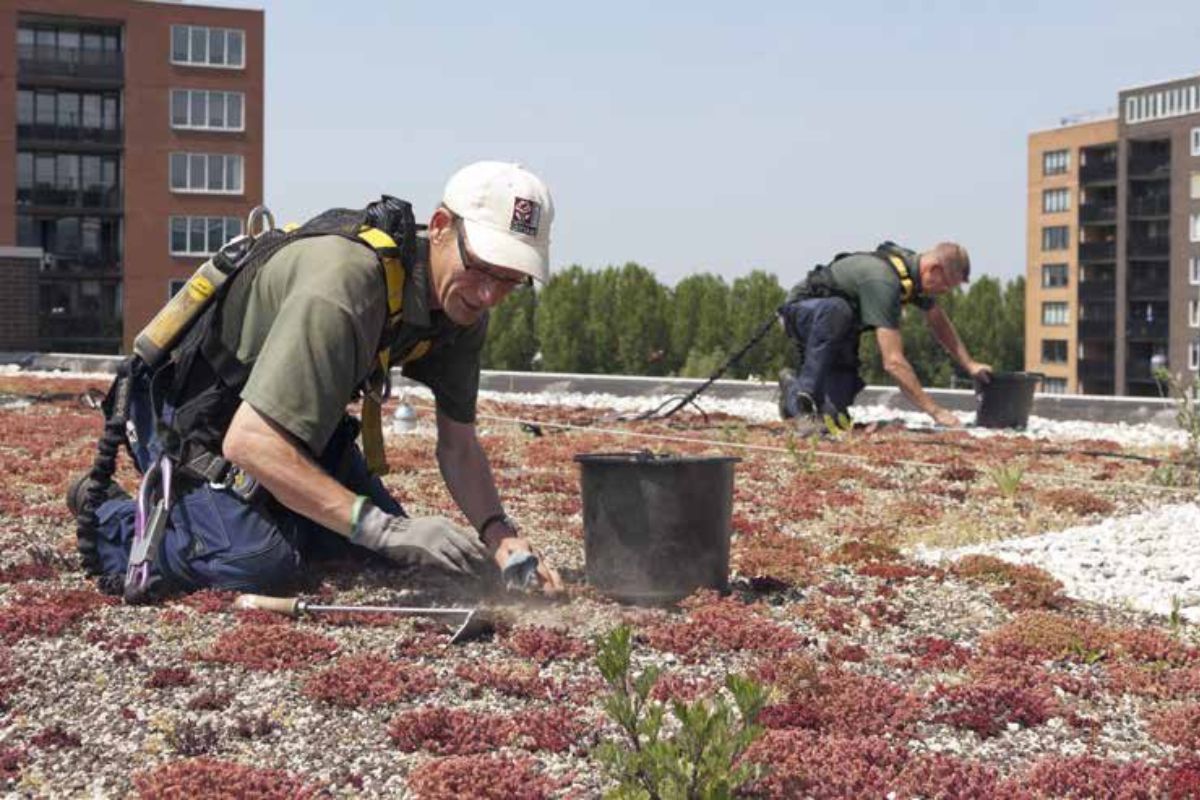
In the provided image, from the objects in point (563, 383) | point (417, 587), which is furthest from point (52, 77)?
point (417, 587)

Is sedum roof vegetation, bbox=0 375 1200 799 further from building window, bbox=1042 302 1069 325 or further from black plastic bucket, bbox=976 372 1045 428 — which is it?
building window, bbox=1042 302 1069 325

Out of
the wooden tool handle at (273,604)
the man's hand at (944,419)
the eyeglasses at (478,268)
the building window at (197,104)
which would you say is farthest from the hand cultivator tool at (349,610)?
the building window at (197,104)

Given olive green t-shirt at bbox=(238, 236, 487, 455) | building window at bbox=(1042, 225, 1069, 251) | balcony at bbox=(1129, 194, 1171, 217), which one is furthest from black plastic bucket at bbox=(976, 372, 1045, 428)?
building window at bbox=(1042, 225, 1069, 251)

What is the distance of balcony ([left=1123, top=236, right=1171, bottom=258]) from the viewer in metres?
102

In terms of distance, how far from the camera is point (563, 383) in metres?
25.1

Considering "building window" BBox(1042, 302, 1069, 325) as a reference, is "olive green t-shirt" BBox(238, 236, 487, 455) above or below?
below

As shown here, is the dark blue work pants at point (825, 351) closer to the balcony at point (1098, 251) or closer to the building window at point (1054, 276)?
the balcony at point (1098, 251)

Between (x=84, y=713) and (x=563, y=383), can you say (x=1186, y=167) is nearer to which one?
(x=563, y=383)

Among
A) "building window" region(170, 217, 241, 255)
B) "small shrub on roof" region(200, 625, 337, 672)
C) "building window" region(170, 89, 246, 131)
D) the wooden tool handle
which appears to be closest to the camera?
"small shrub on roof" region(200, 625, 337, 672)

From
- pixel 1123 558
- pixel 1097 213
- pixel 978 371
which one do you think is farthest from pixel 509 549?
pixel 1097 213

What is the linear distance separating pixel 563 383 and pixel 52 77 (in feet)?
190

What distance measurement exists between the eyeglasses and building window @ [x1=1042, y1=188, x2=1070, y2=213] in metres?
112

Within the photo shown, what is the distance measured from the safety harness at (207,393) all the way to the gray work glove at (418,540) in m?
0.58

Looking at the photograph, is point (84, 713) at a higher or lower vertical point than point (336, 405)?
lower
